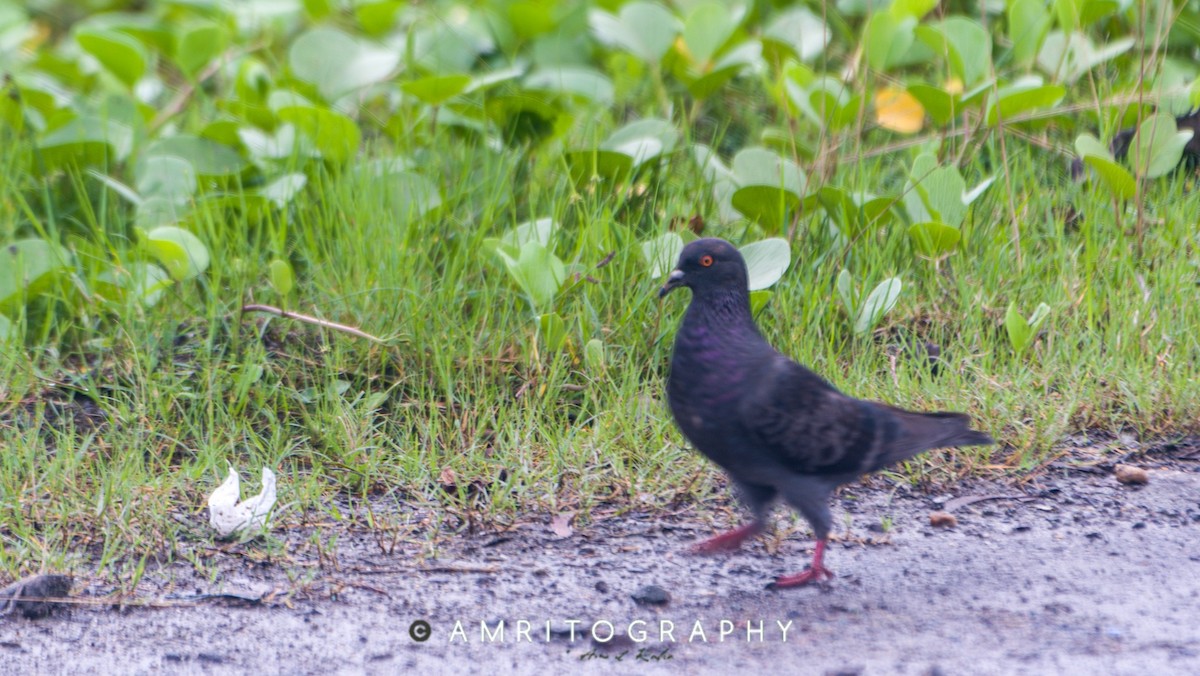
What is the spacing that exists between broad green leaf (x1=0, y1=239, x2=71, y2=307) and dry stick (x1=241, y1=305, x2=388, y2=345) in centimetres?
65

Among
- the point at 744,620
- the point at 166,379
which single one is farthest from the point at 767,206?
the point at 166,379

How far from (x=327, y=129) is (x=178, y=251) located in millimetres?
890

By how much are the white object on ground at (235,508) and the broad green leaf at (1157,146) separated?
2936 millimetres

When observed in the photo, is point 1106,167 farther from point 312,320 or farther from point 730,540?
point 312,320

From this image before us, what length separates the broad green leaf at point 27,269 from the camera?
390cm

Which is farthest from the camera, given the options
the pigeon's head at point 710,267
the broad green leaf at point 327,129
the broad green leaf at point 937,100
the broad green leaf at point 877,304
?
the broad green leaf at point 327,129

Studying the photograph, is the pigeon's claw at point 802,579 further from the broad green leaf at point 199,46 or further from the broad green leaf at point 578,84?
the broad green leaf at point 199,46

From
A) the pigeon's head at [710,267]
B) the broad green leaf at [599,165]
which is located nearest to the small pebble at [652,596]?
the pigeon's head at [710,267]

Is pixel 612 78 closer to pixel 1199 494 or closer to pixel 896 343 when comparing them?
pixel 896 343

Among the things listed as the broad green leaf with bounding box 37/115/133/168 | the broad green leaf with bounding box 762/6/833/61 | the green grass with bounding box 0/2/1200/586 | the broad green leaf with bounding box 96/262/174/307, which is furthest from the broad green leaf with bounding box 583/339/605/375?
the broad green leaf with bounding box 37/115/133/168

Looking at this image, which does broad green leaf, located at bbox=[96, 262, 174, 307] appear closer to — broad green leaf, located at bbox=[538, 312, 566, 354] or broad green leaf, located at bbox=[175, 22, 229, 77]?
broad green leaf, located at bbox=[538, 312, 566, 354]

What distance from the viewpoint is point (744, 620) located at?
9.04 ft

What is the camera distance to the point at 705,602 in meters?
2.85

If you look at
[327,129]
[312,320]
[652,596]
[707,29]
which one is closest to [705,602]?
[652,596]
